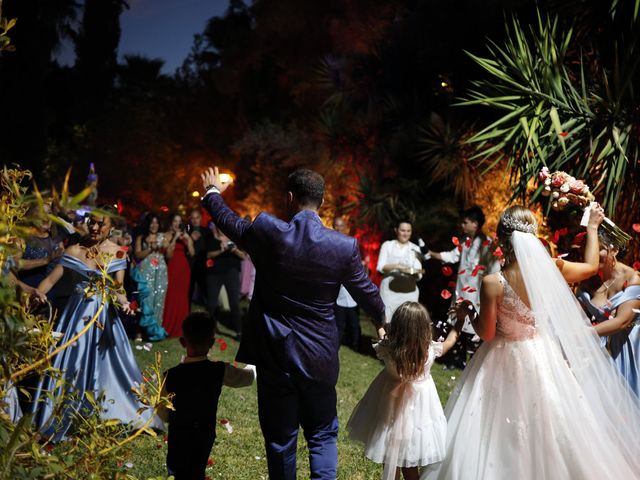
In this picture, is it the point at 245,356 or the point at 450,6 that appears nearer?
the point at 245,356

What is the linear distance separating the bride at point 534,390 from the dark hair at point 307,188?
1.09m

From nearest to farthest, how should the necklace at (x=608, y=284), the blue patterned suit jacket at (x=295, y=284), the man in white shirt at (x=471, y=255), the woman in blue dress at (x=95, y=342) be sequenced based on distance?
1. the blue patterned suit jacket at (x=295, y=284)
2. the necklace at (x=608, y=284)
3. the woman in blue dress at (x=95, y=342)
4. the man in white shirt at (x=471, y=255)

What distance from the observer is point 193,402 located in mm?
3391

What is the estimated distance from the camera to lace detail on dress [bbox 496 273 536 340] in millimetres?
3527

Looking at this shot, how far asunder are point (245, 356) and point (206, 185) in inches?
36.8

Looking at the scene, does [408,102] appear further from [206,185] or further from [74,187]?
[74,187]

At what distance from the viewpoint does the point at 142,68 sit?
3111 centimetres

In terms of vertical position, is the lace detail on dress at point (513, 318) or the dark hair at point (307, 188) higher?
the dark hair at point (307, 188)

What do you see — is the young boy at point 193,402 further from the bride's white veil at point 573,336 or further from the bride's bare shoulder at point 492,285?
the bride's white veil at point 573,336

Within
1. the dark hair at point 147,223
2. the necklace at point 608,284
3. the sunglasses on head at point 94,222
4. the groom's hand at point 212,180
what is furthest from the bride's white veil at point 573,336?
the dark hair at point 147,223

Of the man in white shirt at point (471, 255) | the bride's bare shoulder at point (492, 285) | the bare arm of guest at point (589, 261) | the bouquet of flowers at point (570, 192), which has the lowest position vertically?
the bride's bare shoulder at point (492, 285)

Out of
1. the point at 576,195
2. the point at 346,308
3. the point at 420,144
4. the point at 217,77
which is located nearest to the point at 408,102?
the point at 420,144

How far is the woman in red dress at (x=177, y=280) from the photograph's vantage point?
9.45 m

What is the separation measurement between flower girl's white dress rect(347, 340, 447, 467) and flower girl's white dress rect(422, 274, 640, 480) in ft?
0.49
